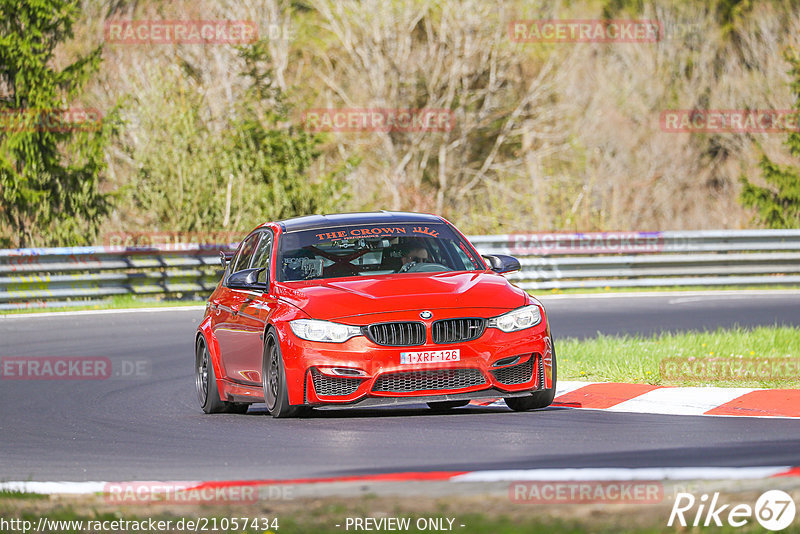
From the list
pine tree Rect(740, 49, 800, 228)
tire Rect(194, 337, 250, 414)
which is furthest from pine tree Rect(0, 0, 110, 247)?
tire Rect(194, 337, 250, 414)

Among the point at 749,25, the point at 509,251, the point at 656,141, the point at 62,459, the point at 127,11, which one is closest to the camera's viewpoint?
the point at 62,459

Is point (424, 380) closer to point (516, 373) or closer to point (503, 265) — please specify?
point (516, 373)

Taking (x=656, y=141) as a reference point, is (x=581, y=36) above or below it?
above

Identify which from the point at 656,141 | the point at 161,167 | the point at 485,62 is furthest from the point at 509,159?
the point at 161,167

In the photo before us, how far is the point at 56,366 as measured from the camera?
50.9ft

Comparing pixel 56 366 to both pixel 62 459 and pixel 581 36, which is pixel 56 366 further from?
pixel 581 36

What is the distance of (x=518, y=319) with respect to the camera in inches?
386

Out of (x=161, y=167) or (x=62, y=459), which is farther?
(x=161, y=167)

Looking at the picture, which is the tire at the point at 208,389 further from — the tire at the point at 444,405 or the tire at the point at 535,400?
the tire at the point at 535,400

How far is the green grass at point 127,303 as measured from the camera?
23.3m

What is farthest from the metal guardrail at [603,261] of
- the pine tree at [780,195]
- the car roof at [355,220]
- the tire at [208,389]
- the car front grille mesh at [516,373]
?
the car front grille mesh at [516,373]

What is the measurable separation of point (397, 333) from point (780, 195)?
25.8m

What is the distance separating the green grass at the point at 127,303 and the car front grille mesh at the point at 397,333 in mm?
14664

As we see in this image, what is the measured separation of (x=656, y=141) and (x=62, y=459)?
47.2m
